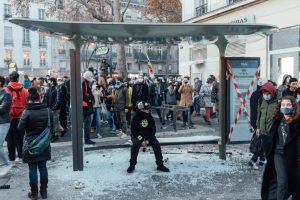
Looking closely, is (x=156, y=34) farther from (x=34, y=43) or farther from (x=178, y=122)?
(x=34, y=43)

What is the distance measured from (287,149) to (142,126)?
10.1 ft

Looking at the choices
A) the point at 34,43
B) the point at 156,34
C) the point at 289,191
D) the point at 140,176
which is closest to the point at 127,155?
the point at 140,176

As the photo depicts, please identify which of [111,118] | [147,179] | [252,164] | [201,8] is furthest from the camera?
[201,8]

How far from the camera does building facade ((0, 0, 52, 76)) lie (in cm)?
5738

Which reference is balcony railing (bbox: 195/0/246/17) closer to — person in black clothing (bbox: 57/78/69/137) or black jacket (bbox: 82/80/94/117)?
person in black clothing (bbox: 57/78/69/137)

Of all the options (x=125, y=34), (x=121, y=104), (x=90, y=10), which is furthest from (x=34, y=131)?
(x=90, y=10)

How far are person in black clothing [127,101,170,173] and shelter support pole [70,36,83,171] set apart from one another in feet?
3.24

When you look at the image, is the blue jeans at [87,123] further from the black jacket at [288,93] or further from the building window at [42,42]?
the building window at [42,42]

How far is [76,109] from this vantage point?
7410 millimetres

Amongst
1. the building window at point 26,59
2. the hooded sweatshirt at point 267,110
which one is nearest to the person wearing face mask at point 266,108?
the hooded sweatshirt at point 267,110

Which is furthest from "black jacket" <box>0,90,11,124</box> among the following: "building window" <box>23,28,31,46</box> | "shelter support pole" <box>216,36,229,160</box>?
"building window" <box>23,28,31,46</box>

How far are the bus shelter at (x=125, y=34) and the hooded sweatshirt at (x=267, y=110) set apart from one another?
125cm

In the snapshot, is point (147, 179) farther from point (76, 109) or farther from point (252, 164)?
point (252, 164)

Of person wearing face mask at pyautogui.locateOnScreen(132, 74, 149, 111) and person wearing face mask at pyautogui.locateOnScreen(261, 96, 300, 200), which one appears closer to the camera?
person wearing face mask at pyautogui.locateOnScreen(261, 96, 300, 200)
